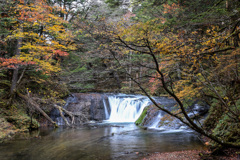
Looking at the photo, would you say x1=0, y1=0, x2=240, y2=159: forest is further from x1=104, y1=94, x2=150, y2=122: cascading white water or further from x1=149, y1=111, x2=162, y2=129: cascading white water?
x1=104, y1=94, x2=150, y2=122: cascading white water

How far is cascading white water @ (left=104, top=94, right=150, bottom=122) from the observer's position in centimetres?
1527

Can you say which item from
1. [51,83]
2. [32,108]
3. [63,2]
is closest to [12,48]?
[51,83]

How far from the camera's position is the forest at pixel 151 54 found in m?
4.10

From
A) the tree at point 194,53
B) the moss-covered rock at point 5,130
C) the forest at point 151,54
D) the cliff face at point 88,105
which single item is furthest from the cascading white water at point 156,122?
the moss-covered rock at point 5,130

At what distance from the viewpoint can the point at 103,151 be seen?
6570 millimetres

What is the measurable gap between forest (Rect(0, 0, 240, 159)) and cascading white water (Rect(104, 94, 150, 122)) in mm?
3609

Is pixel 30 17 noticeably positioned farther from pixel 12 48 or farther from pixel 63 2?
pixel 63 2

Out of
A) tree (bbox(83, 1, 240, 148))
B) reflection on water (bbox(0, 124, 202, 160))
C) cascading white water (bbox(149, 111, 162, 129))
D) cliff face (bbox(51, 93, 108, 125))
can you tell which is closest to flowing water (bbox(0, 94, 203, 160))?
reflection on water (bbox(0, 124, 202, 160))

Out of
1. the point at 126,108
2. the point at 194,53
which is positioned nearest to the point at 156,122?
the point at 126,108

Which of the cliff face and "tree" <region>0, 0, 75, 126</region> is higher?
"tree" <region>0, 0, 75, 126</region>

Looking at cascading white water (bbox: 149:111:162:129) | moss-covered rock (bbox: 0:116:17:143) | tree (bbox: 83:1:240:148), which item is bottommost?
cascading white water (bbox: 149:111:162:129)

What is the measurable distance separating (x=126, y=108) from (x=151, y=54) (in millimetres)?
12676

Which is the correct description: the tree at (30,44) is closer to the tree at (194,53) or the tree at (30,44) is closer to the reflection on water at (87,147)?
the reflection on water at (87,147)

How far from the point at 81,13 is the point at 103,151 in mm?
16743
